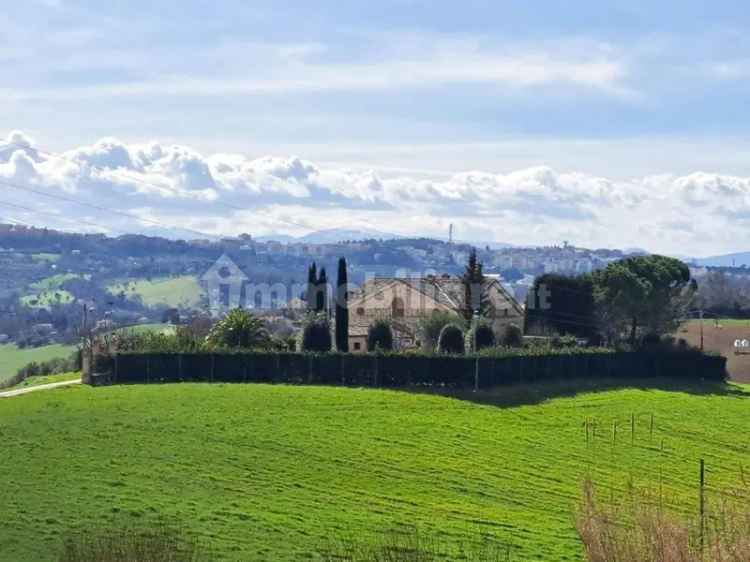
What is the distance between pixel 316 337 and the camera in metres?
60.3

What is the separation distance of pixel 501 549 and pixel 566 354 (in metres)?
35.1

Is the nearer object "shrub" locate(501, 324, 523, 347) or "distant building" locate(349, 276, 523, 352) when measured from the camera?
"shrub" locate(501, 324, 523, 347)

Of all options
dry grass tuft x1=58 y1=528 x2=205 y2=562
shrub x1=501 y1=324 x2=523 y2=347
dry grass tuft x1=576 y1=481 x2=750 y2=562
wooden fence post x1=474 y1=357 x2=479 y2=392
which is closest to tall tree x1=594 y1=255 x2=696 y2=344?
shrub x1=501 y1=324 x2=523 y2=347

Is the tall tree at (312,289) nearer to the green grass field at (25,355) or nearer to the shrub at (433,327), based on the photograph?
the shrub at (433,327)

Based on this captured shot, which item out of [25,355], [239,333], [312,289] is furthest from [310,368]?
[25,355]

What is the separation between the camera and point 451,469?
130ft

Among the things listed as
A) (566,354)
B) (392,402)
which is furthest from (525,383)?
(392,402)

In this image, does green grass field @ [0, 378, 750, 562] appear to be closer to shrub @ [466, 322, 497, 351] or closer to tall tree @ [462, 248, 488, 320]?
shrub @ [466, 322, 497, 351]

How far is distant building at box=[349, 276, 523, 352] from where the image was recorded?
81.2 metres

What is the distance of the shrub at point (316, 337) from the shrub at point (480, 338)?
26.0 ft

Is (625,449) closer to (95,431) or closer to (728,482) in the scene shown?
(728,482)

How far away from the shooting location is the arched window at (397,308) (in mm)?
83625

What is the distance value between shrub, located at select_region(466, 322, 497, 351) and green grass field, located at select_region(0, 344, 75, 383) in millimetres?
84214

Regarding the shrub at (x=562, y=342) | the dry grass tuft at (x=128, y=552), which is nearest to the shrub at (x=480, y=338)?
the shrub at (x=562, y=342)
